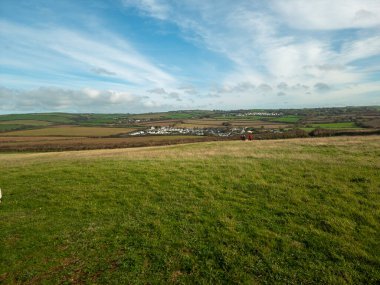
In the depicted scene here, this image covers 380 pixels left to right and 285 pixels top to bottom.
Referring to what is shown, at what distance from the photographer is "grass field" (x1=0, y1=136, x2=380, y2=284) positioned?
854 centimetres

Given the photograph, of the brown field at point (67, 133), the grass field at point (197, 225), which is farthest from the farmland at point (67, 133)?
the grass field at point (197, 225)

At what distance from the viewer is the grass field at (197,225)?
28.0 feet

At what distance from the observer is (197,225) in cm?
1118

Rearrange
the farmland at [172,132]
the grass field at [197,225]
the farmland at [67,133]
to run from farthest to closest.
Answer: the farmland at [67,133], the farmland at [172,132], the grass field at [197,225]

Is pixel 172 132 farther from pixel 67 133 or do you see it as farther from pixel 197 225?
pixel 197 225

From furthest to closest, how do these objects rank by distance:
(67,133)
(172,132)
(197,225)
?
(67,133)
(172,132)
(197,225)

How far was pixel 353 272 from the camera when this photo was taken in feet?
26.7

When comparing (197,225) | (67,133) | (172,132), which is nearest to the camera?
(197,225)

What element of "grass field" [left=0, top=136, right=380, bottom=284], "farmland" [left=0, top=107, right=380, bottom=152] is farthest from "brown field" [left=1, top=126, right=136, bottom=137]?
"grass field" [left=0, top=136, right=380, bottom=284]

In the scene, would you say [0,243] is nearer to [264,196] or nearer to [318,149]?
[264,196]

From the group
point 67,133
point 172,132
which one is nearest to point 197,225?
point 172,132

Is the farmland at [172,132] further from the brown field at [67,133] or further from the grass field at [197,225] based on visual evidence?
the grass field at [197,225]

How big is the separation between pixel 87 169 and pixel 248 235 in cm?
1401

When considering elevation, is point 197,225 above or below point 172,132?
above
